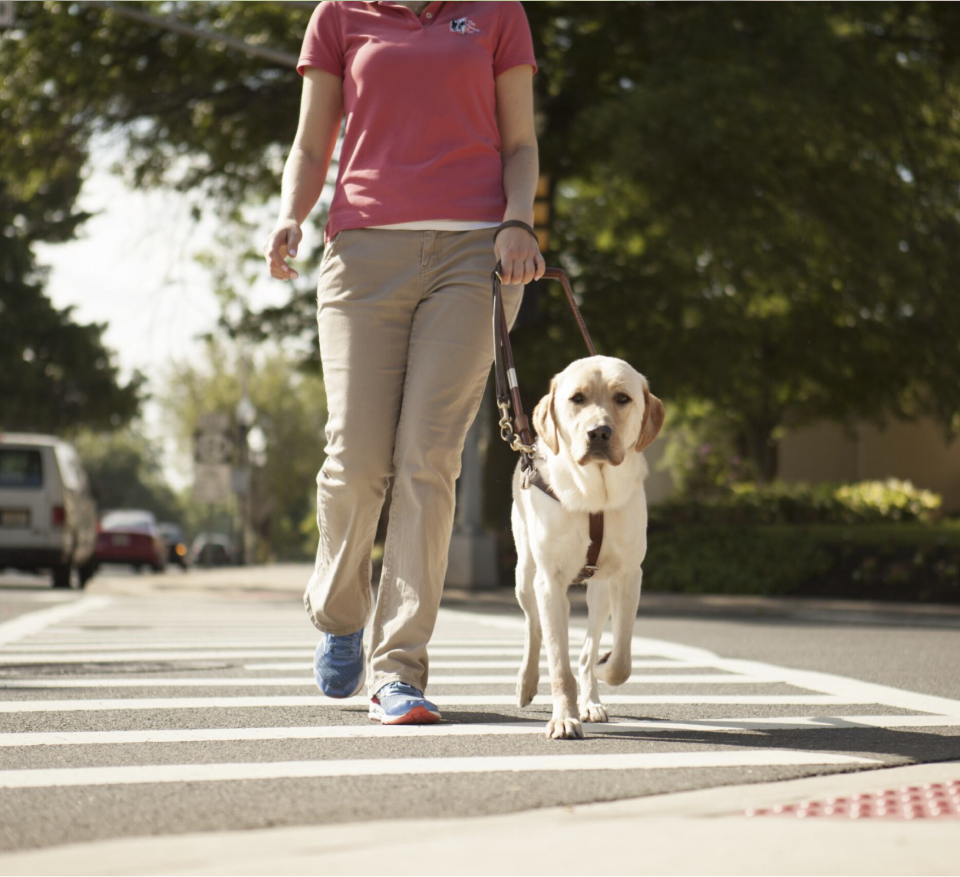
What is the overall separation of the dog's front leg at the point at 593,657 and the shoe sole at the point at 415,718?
1.74ft

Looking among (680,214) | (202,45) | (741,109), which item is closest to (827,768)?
(741,109)

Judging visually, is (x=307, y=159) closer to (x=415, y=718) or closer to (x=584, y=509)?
(x=584, y=509)

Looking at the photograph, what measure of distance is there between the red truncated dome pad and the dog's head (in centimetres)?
147

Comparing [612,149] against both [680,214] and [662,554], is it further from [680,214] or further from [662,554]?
[662,554]

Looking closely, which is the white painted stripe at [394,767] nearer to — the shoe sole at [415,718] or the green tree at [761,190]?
the shoe sole at [415,718]

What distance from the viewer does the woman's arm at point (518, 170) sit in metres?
4.57

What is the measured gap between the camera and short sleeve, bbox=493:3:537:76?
16.0ft

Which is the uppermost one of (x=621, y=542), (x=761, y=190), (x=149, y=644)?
(x=761, y=190)

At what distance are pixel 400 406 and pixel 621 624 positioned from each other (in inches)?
40.9

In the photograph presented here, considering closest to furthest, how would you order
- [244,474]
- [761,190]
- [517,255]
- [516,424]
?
1. [517,255]
2. [516,424]
3. [761,190]
4. [244,474]

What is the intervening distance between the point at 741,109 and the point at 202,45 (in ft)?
24.0

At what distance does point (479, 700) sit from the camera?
17.3ft

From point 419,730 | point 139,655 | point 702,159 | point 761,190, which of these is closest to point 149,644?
point 139,655

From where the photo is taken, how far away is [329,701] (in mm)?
5227
